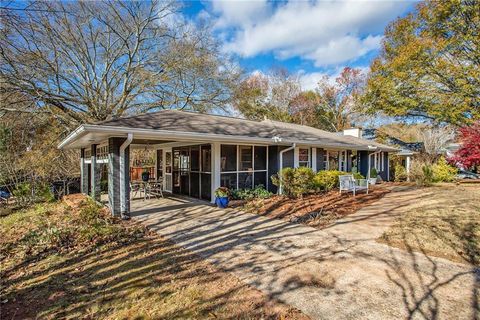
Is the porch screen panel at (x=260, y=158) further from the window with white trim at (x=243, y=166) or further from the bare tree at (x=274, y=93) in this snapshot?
the bare tree at (x=274, y=93)

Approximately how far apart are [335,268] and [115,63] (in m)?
18.2

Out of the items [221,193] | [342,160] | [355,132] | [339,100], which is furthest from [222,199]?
[339,100]

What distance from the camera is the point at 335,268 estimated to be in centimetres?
397

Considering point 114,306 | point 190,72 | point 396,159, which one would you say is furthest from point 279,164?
point 396,159

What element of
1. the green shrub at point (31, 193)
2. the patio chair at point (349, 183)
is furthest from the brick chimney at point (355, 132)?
the green shrub at point (31, 193)

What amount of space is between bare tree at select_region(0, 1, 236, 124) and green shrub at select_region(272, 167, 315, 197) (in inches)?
434

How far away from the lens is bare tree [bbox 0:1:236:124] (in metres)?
13.8

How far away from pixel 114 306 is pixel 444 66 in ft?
71.8

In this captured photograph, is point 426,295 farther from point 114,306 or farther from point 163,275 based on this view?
point 114,306

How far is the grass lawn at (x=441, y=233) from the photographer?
4645 millimetres

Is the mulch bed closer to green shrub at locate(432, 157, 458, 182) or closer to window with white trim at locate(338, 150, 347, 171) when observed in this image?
window with white trim at locate(338, 150, 347, 171)

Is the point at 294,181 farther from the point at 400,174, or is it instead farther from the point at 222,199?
the point at 400,174

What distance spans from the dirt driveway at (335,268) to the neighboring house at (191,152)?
7.68ft

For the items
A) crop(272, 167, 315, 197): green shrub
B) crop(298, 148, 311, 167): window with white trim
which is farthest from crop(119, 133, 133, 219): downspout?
crop(298, 148, 311, 167): window with white trim
